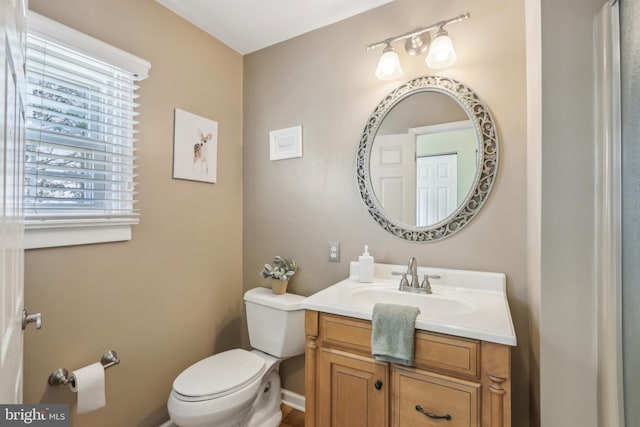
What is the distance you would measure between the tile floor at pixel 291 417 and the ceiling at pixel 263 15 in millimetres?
2504

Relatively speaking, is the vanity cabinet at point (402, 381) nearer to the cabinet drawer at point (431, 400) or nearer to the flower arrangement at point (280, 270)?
the cabinet drawer at point (431, 400)

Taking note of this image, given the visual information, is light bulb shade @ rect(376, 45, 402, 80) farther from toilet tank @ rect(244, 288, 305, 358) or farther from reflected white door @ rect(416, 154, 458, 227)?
toilet tank @ rect(244, 288, 305, 358)

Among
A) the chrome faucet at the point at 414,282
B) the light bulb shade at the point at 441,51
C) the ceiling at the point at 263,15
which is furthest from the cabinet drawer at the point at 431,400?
the ceiling at the point at 263,15

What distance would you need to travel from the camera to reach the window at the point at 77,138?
1159mm

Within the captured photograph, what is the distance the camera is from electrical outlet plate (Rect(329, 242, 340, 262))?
180 centimetres

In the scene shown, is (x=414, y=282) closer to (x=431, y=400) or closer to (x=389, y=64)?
(x=431, y=400)

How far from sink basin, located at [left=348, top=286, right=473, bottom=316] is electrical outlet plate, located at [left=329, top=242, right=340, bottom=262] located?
0.36 m

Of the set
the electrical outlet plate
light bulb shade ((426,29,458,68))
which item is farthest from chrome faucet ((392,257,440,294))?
light bulb shade ((426,29,458,68))

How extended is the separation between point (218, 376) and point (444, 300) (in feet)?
3.84

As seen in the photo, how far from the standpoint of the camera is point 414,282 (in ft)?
4.69

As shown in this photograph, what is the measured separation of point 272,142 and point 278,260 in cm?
83

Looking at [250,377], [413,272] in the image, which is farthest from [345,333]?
[250,377]

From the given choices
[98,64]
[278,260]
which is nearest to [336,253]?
[278,260]

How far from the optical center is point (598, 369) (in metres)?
0.83
